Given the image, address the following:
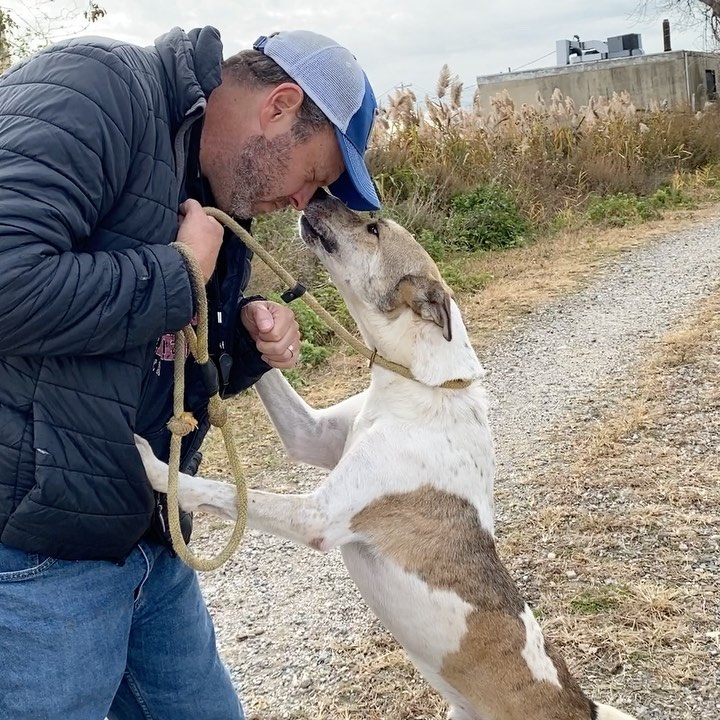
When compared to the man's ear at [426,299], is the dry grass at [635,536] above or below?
below

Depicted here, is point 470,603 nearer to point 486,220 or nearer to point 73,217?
point 73,217

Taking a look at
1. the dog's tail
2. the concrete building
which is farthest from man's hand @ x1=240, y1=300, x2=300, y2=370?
the concrete building

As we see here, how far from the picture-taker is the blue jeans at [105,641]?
1863 mm

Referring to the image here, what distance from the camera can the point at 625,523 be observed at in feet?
15.0

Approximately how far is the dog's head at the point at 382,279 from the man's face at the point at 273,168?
2.43 feet

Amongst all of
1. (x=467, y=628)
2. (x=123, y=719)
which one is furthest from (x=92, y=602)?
(x=467, y=628)

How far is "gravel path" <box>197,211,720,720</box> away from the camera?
12.1 feet

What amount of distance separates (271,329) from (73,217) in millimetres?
832

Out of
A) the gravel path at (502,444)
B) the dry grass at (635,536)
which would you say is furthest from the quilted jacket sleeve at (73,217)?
the dry grass at (635,536)

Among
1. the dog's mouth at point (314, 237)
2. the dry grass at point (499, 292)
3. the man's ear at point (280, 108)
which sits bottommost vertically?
the dry grass at point (499, 292)

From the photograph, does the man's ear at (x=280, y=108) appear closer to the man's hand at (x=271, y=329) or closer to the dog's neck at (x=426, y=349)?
the man's hand at (x=271, y=329)

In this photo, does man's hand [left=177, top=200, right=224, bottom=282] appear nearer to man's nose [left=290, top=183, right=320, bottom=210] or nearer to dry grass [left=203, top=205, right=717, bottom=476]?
man's nose [left=290, top=183, right=320, bottom=210]

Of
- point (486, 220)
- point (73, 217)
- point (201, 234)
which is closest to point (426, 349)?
point (201, 234)

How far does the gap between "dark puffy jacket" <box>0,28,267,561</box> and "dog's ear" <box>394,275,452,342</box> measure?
1410mm
